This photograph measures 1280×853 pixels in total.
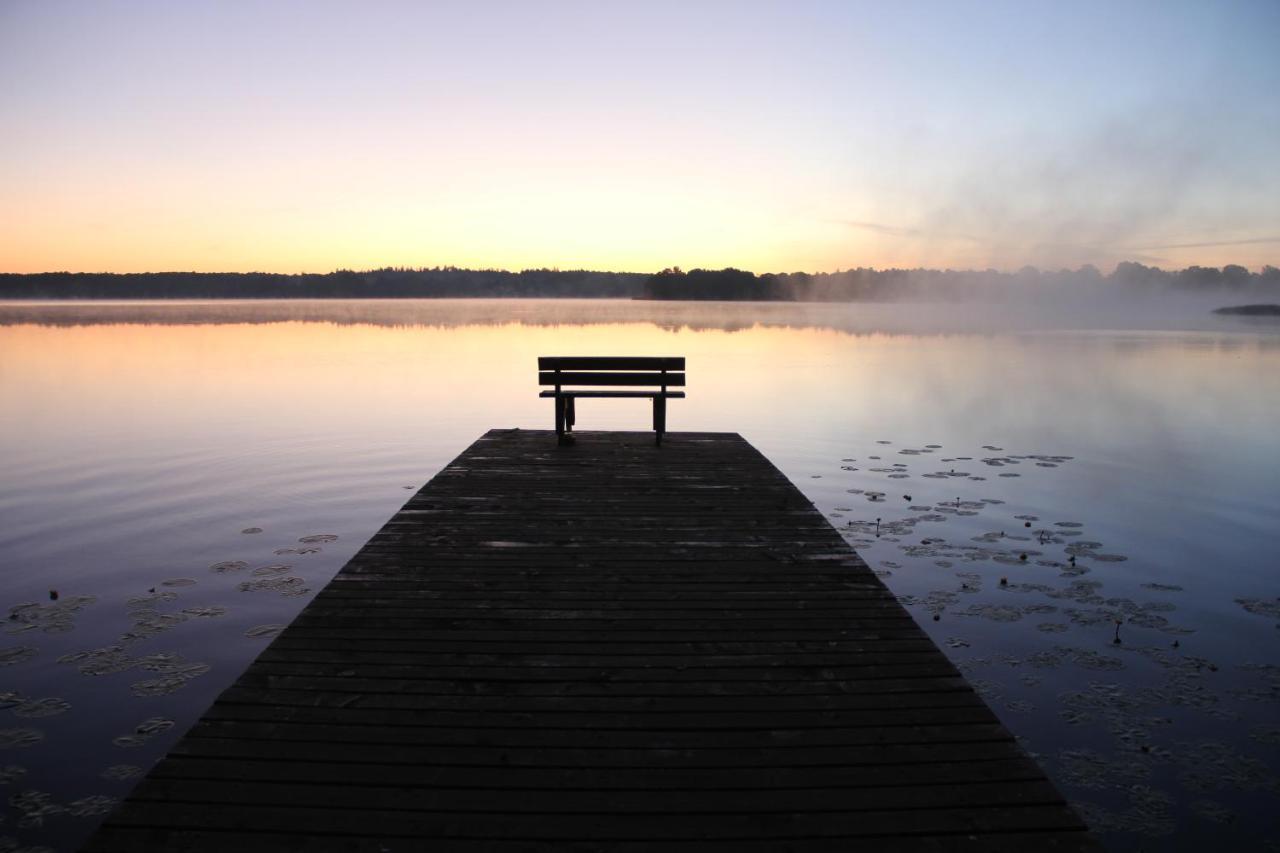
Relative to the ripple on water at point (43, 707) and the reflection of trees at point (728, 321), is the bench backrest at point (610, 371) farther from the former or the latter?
the reflection of trees at point (728, 321)

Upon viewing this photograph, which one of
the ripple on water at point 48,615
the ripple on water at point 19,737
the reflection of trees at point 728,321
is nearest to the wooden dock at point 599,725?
the ripple on water at point 19,737

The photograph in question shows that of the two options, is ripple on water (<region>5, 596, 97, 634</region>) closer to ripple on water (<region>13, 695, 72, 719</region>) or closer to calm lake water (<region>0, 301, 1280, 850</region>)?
calm lake water (<region>0, 301, 1280, 850</region>)

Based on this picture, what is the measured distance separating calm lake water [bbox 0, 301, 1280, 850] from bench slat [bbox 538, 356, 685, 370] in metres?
3.33

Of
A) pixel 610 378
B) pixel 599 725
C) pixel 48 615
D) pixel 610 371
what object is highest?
pixel 610 371

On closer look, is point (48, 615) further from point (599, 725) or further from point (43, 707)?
point (599, 725)

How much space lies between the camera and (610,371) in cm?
→ 1225

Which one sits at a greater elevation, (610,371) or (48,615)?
(610,371)

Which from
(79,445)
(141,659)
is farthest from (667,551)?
(79,445)

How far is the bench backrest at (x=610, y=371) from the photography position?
11969mm

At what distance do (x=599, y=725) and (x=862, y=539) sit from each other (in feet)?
23.8

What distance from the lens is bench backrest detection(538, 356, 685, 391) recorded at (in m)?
12.0

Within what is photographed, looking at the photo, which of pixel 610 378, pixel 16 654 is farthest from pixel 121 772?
pixel 610 378

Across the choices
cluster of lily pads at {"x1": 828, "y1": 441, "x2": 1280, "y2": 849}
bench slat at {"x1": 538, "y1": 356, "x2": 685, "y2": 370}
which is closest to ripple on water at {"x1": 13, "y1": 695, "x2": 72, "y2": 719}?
bench slat at {"x1": 538, "y1": 356, "x2": 685, "y2": 370}

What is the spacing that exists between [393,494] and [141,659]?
6444 mm
